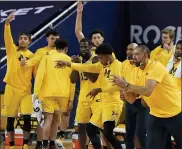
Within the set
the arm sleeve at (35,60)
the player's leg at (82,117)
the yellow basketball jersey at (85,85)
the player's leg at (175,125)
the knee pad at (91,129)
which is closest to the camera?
the player's leg at (175,125)

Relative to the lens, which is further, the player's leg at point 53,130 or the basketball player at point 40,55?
the basketball player at point 40,55

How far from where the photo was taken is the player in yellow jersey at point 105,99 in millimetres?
11523

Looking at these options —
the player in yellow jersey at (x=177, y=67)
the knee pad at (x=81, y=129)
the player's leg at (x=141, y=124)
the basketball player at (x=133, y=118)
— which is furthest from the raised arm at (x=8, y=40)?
the player in yellow jersey at (x=177, y=67)

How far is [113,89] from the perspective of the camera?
11398 millimetres

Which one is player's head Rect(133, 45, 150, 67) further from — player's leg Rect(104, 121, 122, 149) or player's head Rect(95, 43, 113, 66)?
player's leg Rect(104, 121, 122, 149)

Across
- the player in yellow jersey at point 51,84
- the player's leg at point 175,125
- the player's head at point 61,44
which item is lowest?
the player's leg at point 175,125

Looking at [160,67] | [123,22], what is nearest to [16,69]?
[160,67]

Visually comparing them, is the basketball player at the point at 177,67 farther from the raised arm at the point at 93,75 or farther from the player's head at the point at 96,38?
the player's head at the point at 96,38

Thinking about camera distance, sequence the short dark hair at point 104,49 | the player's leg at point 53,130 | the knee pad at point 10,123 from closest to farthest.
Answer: the short dark hair at point 104,49 → the player's leg at point 53,130 → the knee pad at point 10,123

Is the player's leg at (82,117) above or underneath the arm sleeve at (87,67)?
underneath

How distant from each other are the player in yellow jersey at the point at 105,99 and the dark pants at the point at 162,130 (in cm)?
164

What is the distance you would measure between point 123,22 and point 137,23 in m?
0.38

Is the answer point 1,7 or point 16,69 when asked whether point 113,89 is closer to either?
point 16,69

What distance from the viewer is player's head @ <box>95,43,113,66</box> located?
1144 cm
